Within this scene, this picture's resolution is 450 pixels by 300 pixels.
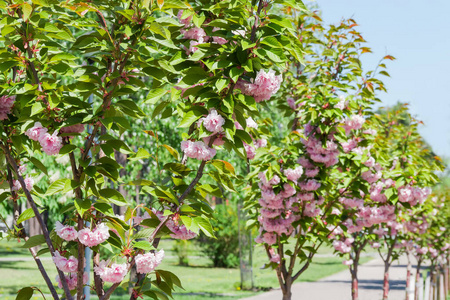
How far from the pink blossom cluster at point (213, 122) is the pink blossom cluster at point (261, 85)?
0.23 meters

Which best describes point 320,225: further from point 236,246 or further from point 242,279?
point 236,246

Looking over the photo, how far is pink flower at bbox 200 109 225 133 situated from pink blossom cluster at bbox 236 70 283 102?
226 mm

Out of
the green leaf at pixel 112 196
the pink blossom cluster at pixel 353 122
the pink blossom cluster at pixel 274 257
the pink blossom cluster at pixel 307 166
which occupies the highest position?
the pink blossom cluster at pixel 353 122

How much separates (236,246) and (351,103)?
497 inches

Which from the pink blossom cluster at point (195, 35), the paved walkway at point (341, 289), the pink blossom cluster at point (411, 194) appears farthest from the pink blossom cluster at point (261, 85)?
the paved walkway at point (341, 289)

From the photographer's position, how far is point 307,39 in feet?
16.4

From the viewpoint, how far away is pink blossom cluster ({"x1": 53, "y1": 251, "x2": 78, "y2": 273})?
2189 millimetres

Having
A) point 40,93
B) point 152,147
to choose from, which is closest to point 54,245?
point 40,93

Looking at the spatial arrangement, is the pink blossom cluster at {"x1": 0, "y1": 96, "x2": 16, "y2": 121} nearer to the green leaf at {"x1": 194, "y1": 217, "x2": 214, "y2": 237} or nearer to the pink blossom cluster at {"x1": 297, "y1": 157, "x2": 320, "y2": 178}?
the green leaf at {"x1": 194, "y1": 217, "x2": 214, "y2": 237}

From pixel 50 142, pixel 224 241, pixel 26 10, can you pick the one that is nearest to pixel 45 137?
pixel 50 142

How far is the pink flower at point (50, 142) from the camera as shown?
2068 mm

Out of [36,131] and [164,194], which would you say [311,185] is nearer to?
[164,194]

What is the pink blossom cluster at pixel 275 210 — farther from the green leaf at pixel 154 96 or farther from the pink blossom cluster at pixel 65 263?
the pink blossom cluster at pixel 65 263

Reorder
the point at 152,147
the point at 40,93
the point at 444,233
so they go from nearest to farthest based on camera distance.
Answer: the point at 40,93 → the point at 152,147 → the point at 444,233
